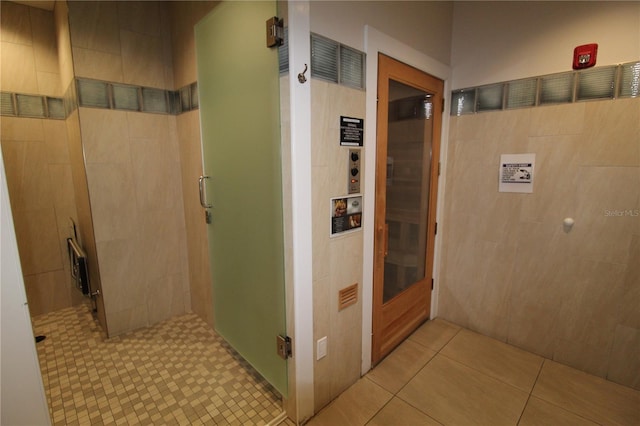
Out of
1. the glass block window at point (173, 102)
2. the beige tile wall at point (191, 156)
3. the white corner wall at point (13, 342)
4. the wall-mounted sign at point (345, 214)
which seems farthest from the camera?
the glass block window at point (173, 102)

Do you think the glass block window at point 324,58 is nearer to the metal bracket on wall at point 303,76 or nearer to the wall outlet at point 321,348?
the metal bracket on wall at point 303,76

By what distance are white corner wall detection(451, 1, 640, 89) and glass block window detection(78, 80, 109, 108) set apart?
2.54 meters

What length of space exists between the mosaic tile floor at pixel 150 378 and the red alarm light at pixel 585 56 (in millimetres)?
2604

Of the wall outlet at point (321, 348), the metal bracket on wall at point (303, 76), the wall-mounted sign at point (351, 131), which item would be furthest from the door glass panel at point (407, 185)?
the metal bracket on wall at point (303, 76)

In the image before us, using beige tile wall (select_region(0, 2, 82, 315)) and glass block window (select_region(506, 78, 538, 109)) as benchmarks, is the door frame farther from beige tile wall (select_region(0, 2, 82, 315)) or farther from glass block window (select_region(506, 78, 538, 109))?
beige tile wall (select_region(0, 2, 82, 315))

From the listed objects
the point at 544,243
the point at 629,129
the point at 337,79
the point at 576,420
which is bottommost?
the point at 576,420

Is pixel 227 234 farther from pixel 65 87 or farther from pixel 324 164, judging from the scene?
pixel 65 87

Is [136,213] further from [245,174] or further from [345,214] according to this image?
[345,214]

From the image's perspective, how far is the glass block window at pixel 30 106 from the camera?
2.32 metres

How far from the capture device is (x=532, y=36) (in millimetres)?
1832

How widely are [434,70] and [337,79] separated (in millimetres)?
993

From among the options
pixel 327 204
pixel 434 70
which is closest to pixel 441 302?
pixel 327 204

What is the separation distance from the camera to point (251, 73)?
1.52 m

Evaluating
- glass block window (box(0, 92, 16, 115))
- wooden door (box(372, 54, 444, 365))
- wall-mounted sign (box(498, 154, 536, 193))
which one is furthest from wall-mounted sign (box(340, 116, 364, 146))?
glass block window (box(0, 92, 16, 115))
